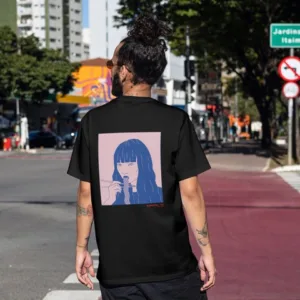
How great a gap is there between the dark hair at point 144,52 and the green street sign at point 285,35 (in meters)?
22.7

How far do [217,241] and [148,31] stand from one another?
7.36 m

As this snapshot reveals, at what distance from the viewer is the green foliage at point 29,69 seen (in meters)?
62.8

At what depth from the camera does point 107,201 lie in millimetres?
3652

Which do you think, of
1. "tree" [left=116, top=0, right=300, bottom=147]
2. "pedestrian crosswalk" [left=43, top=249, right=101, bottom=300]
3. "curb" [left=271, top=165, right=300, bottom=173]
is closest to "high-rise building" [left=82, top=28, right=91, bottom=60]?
"tree" [left=116, top=0, right=300, bottom=147]

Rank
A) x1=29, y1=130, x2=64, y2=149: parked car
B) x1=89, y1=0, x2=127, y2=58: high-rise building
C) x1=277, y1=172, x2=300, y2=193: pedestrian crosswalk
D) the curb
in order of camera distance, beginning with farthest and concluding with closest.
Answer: x1=89, y1=0, x2=127, y2=58: high-rise building → x1=29, y1=130, x2=64, y2=149: parked car → the curb → x1=277, y1=172, x2=300, y2=193: pedestrian crosswalk

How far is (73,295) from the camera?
24.3 feet

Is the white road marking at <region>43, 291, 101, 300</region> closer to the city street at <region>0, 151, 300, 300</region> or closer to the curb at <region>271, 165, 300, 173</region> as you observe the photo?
the city street at <region>0, 151, 300, 300</region>

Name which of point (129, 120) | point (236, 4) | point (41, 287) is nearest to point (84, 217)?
point (129, 120)

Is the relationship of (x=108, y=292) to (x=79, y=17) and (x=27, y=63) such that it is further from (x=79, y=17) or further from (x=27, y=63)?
(x=79, y=17)

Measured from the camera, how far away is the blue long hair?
3.62 metres

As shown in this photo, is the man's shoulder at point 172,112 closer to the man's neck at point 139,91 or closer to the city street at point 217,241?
the man's neck at point 139,91

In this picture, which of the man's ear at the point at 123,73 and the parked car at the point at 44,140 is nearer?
the man's ear at the point at 123,73

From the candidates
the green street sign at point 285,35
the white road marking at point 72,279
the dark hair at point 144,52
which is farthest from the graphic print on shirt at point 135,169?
the green street sign at point 285,35

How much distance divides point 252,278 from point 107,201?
477cm
